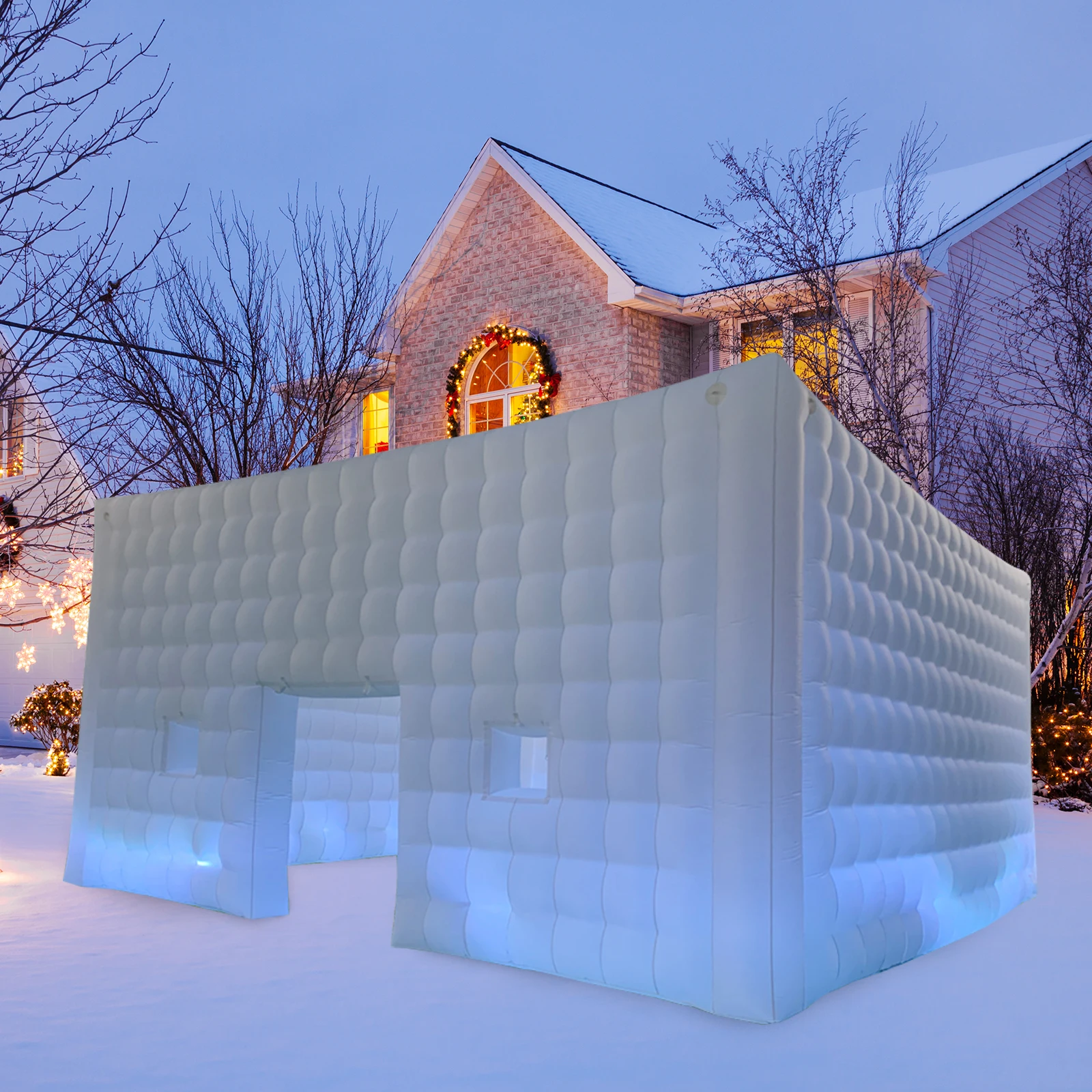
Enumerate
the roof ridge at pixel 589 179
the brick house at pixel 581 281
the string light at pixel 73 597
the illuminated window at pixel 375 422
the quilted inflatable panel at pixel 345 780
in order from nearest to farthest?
the quilted inflatable panel at pixel 345 780, the brick house at pixel 581 281, the roof ridge at pixel 589 179, the illuminated window at pixel 375 422, the string light at pixel 73 597

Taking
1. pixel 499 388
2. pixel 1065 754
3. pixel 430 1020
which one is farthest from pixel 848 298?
pixel 430 1020

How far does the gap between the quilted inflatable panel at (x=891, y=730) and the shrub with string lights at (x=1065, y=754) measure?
15.8 feet

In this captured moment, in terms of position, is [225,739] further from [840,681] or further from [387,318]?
[387,318]

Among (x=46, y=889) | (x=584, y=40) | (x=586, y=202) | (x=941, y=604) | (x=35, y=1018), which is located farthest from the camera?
(x=584, y=40)

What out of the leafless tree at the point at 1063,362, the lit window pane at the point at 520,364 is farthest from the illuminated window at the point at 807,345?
the lit window pane at the point at 520,364

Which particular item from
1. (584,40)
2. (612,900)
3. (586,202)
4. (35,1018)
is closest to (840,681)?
(612,900)

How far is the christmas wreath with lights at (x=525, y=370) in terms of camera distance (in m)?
13.7

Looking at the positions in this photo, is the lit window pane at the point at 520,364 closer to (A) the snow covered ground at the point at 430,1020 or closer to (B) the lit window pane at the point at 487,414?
(B) the lit window pane at the point at 487,414

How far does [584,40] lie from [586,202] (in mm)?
122664

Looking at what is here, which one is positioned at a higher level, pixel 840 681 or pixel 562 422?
pixel 562 422

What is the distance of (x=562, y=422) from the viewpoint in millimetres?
5312

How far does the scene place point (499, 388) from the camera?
47.1 feet

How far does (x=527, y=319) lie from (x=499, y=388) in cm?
88

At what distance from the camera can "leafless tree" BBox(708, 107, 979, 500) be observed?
11.7 metres
